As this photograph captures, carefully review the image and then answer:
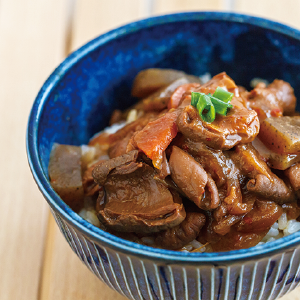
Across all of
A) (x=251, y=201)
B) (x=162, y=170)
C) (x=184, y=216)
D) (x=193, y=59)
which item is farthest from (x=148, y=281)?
(x=193, y=59)

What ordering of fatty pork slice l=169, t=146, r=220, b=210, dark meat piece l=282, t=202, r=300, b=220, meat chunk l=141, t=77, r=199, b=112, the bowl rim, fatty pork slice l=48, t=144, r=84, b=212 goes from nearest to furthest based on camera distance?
1. the bowl rim
2. fatty pork slice l=169, t=146, r=220, b=210
3. dark meat piece l=282, t=202, r=300, b=220
4. fatty pork slice l=48, t=144, r=84, b=212
5. meat chunk l=141, t=77, r=199, b=112

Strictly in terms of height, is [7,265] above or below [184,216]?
below

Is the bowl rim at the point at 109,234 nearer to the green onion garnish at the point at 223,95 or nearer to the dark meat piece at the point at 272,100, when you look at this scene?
the dark meat piece at the point at 272,100

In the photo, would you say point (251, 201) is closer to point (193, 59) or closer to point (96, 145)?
point (96, 145)

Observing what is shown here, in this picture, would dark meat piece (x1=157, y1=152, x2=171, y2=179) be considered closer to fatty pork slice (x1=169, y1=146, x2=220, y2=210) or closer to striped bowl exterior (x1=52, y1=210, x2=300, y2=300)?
fatty pork slice (x1=169, y1=146, x2=220, y2=210)

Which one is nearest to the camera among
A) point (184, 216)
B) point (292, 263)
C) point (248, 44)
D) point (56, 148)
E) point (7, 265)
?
point (292, 263)

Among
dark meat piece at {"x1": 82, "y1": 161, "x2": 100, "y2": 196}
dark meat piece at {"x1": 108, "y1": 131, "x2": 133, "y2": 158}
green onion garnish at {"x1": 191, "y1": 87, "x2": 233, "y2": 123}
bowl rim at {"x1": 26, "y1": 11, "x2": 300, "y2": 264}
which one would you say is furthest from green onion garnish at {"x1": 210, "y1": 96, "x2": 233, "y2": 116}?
dark meat piece at {"x1": 82, "y1": 161, "x2": 100, "y2": 196}

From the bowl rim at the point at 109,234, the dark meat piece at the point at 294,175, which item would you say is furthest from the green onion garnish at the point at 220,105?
the bowl rim at the point at 109,234
